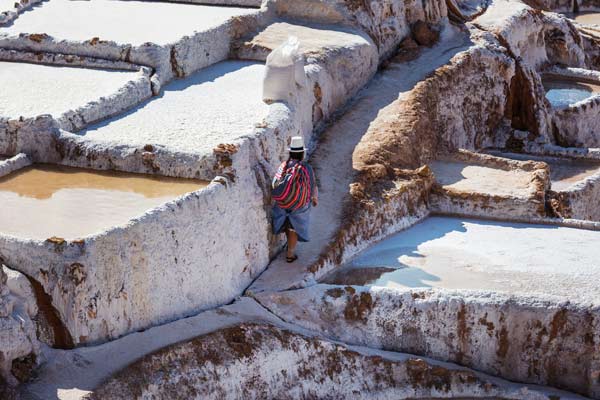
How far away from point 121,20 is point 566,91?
8305 mm

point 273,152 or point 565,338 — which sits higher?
point 273,152

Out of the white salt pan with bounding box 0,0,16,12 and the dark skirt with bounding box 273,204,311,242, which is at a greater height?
the white salt pan with bounding box 0,0,16,12

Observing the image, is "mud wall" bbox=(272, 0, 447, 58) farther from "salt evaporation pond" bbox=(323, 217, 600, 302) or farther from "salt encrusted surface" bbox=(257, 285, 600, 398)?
"salt encrusted surface" bbox=(257, 285, 600, 398)

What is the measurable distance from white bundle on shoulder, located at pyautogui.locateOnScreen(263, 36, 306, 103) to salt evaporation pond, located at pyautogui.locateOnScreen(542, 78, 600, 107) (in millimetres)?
7193

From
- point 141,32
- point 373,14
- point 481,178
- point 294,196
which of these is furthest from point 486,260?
point 373,14

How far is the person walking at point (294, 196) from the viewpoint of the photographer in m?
11.1

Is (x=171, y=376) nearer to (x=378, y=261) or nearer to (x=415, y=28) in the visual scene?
(x=378, y=261)

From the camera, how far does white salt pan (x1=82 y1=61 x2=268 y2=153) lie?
11.6 meters

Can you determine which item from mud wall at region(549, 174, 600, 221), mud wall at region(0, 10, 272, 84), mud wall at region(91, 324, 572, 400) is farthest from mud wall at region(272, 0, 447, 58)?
mud wall at region(91, 324, 572, 400)

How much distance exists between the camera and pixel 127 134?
11797 mm

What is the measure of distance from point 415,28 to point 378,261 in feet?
22.0

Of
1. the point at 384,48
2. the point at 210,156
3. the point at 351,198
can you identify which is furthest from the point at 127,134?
the point at 384,48

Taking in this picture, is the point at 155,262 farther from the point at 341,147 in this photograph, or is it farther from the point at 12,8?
the point at 12,8

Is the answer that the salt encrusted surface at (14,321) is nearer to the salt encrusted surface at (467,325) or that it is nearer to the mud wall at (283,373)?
the mud wall at (283,373)
